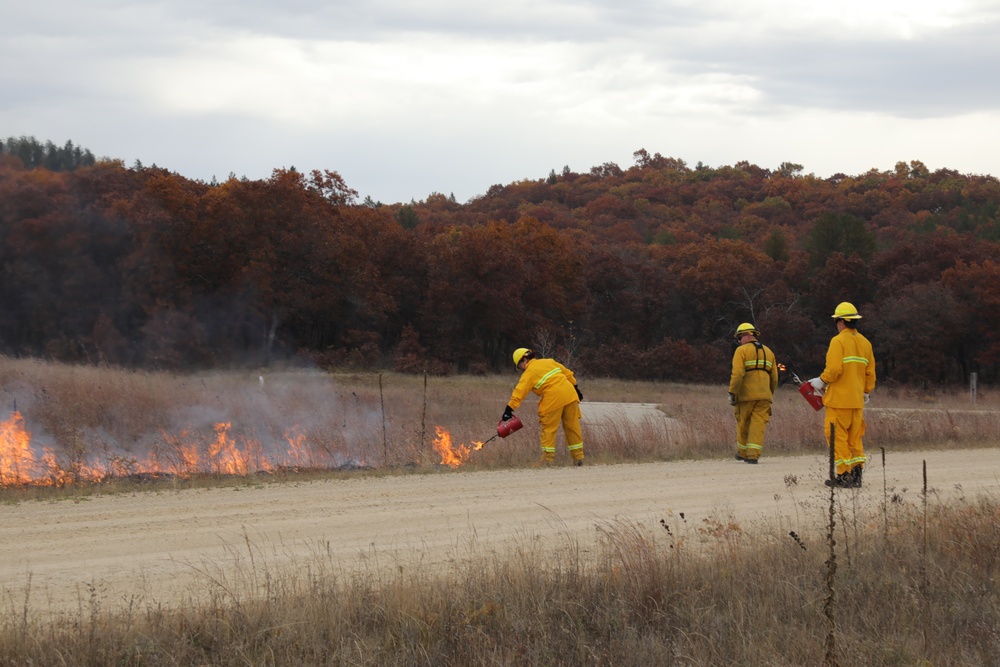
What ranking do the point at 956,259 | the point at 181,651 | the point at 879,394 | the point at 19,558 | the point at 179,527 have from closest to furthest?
the point at 181,651, the point at 19,558, the point at 179,527, the point at 879,394, the point at 956,259

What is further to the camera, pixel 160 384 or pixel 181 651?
pixel 160 384

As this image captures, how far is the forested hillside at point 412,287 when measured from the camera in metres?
39.1

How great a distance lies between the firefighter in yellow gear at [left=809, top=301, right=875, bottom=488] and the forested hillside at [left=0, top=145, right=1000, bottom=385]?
28.2 m

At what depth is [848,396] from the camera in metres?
12.0

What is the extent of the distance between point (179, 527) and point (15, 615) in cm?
293

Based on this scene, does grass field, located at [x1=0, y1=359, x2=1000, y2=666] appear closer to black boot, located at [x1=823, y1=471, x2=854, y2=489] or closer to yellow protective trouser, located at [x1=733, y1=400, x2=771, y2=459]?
black boot, located at [x1=823, y1=471, x2=854, y2=489]

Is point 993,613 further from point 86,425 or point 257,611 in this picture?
point 86,425

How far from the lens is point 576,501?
35.6 feet

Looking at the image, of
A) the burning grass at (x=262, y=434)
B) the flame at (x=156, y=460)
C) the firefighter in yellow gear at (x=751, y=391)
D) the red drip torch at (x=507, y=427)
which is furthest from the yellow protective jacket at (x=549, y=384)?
the flame at (x=156, y=460)

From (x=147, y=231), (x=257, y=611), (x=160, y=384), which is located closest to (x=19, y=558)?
Answer: (x=257, y=611)

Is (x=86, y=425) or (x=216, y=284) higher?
(x=216, y=284)

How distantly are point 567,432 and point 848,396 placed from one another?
3.75 m

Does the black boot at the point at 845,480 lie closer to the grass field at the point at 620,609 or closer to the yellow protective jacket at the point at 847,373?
the yellow protective jacket at the point at 847,373

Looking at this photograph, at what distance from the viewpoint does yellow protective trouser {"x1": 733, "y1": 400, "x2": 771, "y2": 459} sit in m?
14.2
